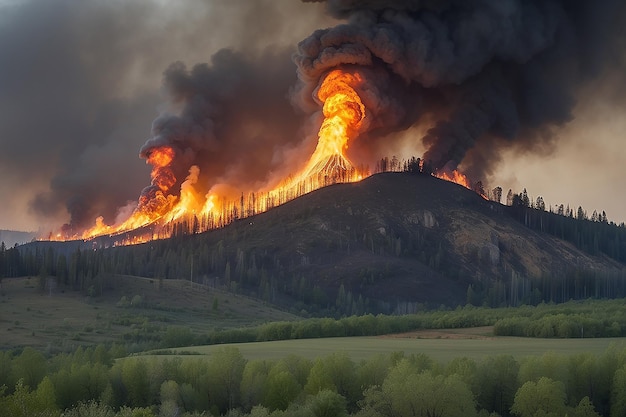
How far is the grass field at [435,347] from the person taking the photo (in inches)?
3573

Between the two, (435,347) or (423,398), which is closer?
(423,398)

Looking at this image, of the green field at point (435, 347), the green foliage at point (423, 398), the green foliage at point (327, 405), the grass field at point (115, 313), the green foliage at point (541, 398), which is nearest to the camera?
the green foliage at point (423, 398)

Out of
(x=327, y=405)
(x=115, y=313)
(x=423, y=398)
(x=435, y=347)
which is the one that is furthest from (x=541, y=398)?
(x=115, y=313)

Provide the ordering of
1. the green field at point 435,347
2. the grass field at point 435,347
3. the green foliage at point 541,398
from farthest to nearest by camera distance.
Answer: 1. the grass field at point 435,347
2. the green field at point 435,347
3. the green foliage at point 541,398

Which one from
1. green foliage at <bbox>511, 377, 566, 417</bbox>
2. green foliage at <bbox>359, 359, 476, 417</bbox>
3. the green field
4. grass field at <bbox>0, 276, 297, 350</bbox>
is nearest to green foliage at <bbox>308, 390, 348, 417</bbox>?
green foliage at <bbox>359, 359, 476, 417</bbox>

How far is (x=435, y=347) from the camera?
101312 millimetres

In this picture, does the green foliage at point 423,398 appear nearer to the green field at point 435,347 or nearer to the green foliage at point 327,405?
the green foliage at point 327,405

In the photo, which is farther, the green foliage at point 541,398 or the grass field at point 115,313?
the grass field at point 115,313

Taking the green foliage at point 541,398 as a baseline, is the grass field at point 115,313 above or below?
above

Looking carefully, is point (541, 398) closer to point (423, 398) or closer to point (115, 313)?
point (423, 398)

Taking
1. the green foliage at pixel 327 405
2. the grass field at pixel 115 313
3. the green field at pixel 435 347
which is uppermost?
the grass field at pixel 115 313

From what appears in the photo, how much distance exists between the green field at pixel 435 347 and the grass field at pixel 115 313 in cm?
2318

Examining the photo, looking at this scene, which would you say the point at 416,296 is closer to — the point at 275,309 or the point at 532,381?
the point at 275,309

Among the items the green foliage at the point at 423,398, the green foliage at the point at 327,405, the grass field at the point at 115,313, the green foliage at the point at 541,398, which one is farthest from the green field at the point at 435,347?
the grass field at the point at 115,313
